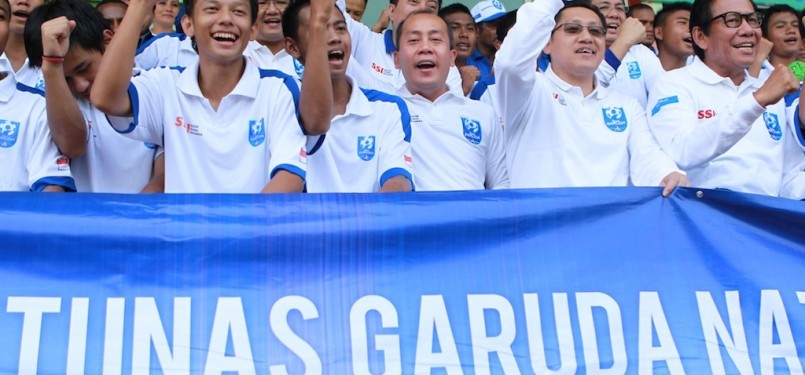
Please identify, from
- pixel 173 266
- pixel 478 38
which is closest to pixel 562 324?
pixel 173 266

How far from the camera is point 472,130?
528 centimetres

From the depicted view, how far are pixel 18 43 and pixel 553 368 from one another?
313 centimetres

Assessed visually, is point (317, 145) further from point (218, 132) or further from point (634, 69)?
point (634, 69)

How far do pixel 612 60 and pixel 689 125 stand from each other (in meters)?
1.49

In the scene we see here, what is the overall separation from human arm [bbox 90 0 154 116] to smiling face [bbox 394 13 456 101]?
157 centimetres

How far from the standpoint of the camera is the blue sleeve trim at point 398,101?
491 cm

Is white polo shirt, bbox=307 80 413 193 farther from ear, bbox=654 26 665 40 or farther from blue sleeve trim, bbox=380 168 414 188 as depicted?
ear, bbox=654 26 665 40

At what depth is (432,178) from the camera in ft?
16.7

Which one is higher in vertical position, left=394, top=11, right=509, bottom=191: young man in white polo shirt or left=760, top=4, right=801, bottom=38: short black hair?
left=760, top=4, right=801, bottom=38: short black hair

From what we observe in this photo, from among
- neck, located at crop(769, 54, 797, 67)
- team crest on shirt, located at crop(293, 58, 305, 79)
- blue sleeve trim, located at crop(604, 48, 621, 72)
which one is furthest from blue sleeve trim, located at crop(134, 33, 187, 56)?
neck, located at crop(769, 54, 797, 67)

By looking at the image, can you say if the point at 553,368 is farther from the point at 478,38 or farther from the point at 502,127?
the point at 478,38

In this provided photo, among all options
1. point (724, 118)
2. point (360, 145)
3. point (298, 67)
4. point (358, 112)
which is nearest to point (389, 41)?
point (298, 67)

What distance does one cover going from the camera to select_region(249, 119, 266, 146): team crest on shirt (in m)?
4.34

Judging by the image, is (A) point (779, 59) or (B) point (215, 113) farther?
(A) point (779, 59)
